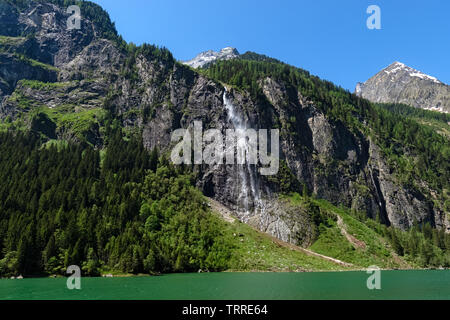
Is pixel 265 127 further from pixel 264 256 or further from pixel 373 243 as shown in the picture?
pixel 264 256

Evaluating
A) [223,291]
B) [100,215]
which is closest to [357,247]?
[223,291]

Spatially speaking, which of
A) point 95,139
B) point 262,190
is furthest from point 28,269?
point 95,139

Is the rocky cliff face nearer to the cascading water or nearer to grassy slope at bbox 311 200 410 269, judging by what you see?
the cascading water

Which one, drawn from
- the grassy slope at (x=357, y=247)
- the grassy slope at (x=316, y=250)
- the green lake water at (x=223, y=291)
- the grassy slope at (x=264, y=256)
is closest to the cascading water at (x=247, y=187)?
the grassy slope at (x=316, y=250)

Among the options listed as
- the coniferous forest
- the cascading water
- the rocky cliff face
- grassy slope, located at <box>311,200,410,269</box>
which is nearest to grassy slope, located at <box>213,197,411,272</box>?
grassy slope, located at <box>311,200,410,269</box>

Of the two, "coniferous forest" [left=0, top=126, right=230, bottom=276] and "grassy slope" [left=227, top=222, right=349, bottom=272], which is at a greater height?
"coniferous forest" [left=0, top=126, right=230, bottom=276]

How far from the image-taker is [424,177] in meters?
182

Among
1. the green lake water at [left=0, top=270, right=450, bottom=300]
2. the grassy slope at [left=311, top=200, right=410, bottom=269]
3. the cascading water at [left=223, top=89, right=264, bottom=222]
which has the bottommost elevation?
the grassy slope at [left=311, top=200, right=410, bottom=269]

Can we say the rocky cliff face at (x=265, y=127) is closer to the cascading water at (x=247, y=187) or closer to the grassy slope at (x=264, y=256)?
the cascading water at (x=247, y=187)

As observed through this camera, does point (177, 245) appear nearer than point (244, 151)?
Yes

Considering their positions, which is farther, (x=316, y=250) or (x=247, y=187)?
(x=247, y=187)

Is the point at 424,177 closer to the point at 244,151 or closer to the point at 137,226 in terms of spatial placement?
the point at 244,151

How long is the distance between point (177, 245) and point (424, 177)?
151 m
